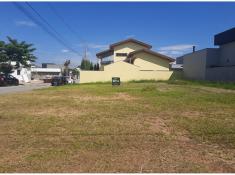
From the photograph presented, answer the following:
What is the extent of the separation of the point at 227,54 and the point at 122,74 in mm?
14316

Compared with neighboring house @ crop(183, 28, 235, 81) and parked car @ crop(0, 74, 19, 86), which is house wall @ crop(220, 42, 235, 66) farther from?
parked car @ crop(0, 74, 19, 86)

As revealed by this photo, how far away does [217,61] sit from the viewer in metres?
34.6

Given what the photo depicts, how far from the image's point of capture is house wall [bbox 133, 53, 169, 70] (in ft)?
143

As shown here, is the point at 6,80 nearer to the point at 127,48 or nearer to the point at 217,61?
the point at 127,48

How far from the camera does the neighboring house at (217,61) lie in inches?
1200

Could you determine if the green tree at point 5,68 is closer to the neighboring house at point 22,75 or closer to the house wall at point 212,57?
the neighboring house at point 22,75

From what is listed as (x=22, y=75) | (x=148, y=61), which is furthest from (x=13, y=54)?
(x=148, y=61)

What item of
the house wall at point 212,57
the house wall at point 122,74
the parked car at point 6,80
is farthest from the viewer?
the house wall at point 122,74

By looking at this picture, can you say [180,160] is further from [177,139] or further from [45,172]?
Answer: [45,172]

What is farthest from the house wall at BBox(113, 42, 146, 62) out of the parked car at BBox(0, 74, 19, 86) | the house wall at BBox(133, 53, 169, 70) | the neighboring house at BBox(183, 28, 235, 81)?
the parked car at BBox(0, 74, 19, 86)

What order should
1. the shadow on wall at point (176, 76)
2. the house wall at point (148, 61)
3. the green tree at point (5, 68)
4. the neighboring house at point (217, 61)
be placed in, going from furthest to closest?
1. the house wall at point (148, 61)
2. the green tree at point (5, 68)
3. the shadow on wall at point (176, 76)
4. the neighboring house at point (217, 61)

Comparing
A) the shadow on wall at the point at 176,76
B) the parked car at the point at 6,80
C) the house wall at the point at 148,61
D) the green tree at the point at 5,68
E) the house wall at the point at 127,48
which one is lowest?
the parked car at the point at 6,80

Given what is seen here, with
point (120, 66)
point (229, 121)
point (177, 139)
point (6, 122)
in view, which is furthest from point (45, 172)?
point (120, 66)

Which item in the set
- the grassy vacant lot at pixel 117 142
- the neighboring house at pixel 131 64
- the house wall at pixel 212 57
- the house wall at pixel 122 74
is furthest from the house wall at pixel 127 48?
the grassy vacant lot at pixel 117 142
